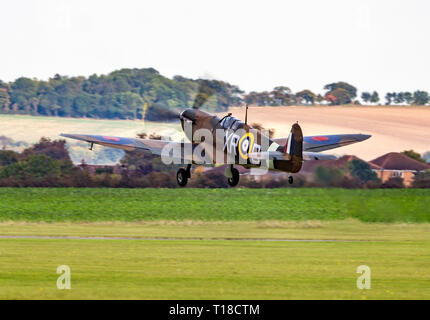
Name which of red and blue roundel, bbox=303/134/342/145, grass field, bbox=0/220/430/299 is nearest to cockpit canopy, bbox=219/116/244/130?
red and blue roundel, bbox=303/134/342/145

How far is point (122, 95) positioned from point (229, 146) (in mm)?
92509

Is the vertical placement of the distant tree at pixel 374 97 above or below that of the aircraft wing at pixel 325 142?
above

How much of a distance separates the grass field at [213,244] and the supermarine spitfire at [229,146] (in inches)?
176

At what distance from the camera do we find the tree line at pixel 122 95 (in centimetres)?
9662

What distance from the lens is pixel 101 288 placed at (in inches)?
1073

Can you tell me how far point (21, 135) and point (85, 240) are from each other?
187 feet

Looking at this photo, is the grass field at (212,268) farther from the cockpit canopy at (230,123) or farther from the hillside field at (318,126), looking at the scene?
the hillside field at (318,126)

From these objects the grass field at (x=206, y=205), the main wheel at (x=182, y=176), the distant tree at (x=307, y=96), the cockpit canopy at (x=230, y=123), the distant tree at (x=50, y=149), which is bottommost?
the grass field at (x=206, y=205)

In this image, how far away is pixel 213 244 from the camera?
42.2 metres

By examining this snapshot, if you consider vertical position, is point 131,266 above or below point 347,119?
below

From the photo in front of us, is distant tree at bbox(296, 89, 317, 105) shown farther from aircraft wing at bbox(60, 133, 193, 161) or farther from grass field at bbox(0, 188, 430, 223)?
aircraft wing at bbox(60, 133, 193, 161)

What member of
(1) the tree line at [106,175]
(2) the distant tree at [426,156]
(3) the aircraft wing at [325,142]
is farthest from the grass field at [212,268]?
(2) the distant tree at [426,156]
